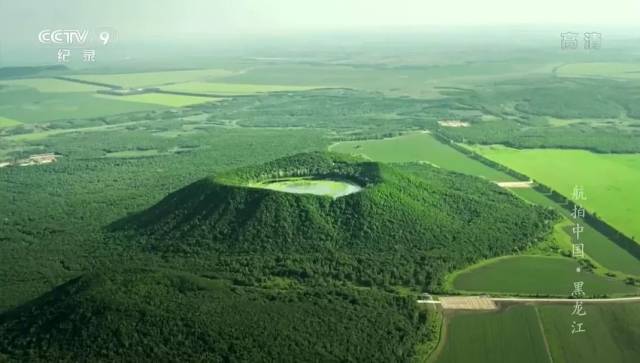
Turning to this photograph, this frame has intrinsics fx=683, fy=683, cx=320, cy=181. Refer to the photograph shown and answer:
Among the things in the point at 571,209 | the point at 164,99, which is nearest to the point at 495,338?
the point at 571,209

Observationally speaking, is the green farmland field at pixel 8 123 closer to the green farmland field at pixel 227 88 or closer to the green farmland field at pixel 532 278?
the green farmland field at pixel 227 88

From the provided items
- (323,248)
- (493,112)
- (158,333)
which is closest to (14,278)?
(158,333)

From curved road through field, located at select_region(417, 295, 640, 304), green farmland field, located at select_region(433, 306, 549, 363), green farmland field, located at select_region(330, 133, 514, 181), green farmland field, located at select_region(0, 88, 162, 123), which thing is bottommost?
green farmland field, located at select_region(433, 306, 549, 363)

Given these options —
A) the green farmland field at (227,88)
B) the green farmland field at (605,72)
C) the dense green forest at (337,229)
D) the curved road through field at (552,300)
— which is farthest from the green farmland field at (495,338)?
the green farmland field at (605,72)

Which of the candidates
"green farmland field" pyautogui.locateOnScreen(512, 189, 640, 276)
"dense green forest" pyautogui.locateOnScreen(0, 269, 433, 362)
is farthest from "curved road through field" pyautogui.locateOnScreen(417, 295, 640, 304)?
"dense green forest" pyautogui.locateOnScreen(0, 269, 433, 362)

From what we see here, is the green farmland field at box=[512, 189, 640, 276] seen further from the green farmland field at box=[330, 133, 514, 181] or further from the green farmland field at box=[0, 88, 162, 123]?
the green farmland field at box=[0, 88, 162, 123]

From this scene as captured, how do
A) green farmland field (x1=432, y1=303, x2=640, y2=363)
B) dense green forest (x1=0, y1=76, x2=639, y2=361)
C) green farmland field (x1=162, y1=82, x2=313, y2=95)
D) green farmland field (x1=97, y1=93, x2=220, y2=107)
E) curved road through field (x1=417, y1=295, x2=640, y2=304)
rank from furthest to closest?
green farmland field (x1=162, y1=82, x2=313, y2=95), green farmland field (x1=97, y1=93, x2=220, y2=107), curved road through field (x1=417, y1=295, x2=640, y2=304), dense green forest (x1=0, y1=76, x2=639, y2=361), green farmland field (x1=432, y1=303, x2=640, y2=363)
